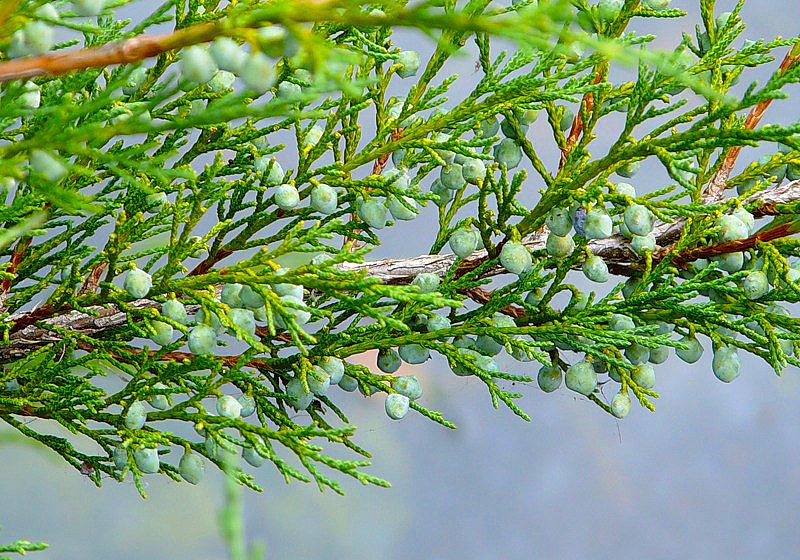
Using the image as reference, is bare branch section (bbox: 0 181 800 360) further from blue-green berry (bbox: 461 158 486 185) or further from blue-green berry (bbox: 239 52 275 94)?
blue-green berry (bbox: 239 52 275 94)

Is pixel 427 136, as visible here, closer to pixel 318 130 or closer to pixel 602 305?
pixel 318 130

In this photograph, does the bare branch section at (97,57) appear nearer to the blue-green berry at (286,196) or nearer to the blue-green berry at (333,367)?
the blue-green berry at (286,196)

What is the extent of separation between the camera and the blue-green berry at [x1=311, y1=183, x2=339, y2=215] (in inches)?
39.7

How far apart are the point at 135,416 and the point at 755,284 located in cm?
68

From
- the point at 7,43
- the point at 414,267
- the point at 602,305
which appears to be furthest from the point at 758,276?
the point at 7,43

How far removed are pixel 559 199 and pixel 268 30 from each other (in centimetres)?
44

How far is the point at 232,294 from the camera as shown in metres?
0.98

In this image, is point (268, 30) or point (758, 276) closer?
point (268, 30)

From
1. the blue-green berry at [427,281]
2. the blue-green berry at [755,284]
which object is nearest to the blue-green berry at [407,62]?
the blue-green berry at [427,281]

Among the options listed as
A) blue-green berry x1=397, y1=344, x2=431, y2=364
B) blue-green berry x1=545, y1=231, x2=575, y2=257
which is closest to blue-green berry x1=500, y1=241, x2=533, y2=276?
blue-green berry x1=545, y1=231, x2=575, y2=257

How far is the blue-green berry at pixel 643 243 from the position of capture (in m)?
1.04

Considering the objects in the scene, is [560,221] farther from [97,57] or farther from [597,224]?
[97,57]

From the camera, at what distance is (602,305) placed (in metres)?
1.05

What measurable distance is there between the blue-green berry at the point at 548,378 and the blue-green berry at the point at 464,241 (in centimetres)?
18
